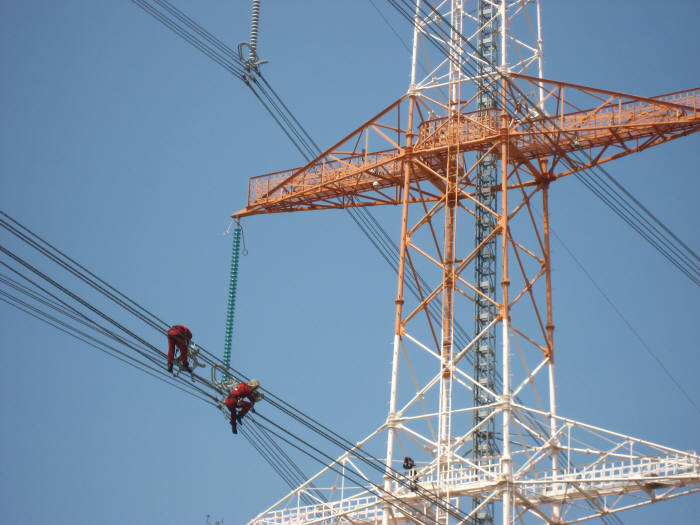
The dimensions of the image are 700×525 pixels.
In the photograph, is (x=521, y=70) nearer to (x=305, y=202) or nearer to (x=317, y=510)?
A: (x=305, y=202)

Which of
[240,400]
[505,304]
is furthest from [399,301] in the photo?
[240,400]

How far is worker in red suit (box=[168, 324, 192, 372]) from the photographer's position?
41.6m

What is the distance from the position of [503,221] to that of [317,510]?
14.3 metres

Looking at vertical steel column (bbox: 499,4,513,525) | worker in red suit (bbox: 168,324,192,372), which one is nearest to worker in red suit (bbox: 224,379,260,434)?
worker in red suit (bbox: 168,324,192,372)

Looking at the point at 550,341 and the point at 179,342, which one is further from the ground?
the point at 550,341

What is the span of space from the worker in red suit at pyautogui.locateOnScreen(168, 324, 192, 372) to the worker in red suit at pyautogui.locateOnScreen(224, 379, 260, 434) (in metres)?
2.19

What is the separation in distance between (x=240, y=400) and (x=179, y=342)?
10.5ft

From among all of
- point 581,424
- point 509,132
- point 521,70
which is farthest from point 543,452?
point 521,70

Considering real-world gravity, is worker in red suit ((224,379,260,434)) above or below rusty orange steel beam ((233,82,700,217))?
below

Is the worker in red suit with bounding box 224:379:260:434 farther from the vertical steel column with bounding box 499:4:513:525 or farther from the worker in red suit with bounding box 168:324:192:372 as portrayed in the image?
the vertical steel column with bounding box 499:4:513:525

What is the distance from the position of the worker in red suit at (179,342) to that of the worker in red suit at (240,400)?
7.19 ft

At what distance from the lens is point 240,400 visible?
144 ft

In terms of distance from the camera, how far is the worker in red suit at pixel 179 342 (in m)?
41.6

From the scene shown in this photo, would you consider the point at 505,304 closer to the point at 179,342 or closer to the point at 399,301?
the point at 399,301
